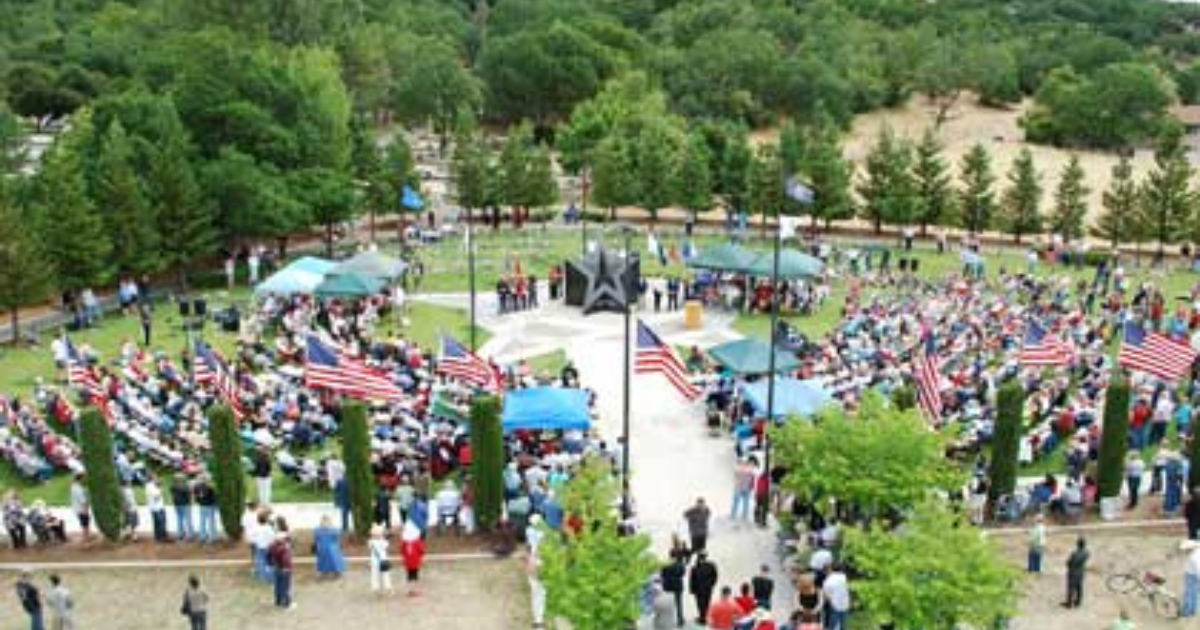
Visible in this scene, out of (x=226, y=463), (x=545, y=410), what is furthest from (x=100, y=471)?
(x=545, y=410)

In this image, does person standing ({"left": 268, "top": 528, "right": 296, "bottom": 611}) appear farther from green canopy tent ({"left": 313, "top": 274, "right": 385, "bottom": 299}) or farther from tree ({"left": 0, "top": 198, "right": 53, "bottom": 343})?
tree ({"left": 0, "top": 198, "right": 53, "bottom": 343})

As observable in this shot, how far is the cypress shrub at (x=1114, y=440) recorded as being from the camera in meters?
24.6

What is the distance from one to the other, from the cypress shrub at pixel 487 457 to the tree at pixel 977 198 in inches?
1395

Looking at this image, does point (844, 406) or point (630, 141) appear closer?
point (844, 406)

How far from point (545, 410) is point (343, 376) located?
4133 mm

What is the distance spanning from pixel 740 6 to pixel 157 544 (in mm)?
92939

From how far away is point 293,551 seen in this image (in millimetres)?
23234

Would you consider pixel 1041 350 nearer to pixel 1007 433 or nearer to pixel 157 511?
pixel 1007 433

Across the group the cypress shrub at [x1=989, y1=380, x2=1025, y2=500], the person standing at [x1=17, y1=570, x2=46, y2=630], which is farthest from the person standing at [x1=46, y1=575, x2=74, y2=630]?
the cypress shrub at [x1=989, y1=380, x2=1025, y2=500]

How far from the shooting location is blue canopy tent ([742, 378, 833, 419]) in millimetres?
26922

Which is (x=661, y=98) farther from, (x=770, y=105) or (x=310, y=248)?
(x=310, y=248)

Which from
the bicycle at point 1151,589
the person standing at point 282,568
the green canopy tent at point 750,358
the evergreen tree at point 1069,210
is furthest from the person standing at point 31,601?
the evergreen tree at point 1069,210

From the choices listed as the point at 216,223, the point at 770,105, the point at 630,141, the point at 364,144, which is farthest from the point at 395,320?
the point at 770,105

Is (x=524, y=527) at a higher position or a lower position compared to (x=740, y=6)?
lower
